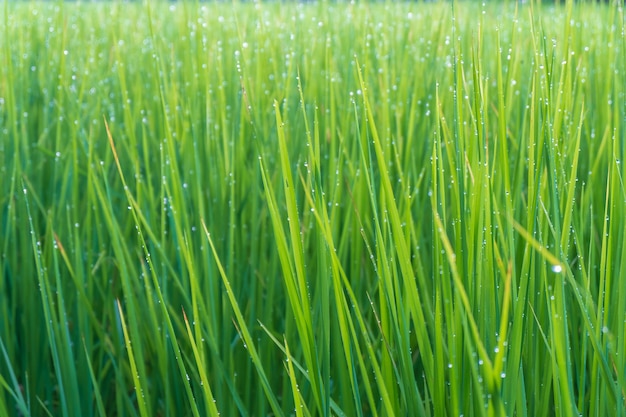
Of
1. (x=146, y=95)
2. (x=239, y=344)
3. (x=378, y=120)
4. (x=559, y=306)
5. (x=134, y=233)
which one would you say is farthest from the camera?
(x=146, y=95)

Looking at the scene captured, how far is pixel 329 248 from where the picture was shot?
0.62m

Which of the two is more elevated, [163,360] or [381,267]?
[381,267]

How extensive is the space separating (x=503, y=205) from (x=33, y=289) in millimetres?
674

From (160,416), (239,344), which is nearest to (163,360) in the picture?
(239,344)

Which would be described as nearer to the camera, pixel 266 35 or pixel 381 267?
pixel 381 267

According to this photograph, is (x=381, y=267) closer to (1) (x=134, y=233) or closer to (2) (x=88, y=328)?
(2) (x=88, y=328)

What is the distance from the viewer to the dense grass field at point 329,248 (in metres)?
0.62

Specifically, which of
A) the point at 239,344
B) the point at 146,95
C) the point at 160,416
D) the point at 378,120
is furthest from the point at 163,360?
the point at 146,95

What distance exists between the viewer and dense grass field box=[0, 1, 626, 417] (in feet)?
2.02

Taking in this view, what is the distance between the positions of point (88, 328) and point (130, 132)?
0.30m

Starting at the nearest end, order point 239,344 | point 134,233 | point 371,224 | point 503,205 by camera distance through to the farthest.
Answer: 1. point 503,205
2. point 239,344
3. point 371,224
4. point 134,233

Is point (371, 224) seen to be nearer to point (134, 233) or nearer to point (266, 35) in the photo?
point (134, 233)

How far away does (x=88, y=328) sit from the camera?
92cm

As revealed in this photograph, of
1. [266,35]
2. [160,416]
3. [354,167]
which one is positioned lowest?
[160,416]
